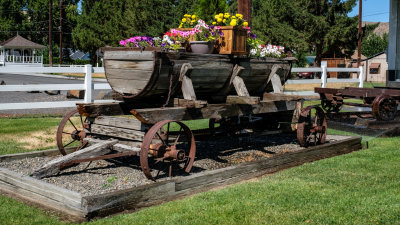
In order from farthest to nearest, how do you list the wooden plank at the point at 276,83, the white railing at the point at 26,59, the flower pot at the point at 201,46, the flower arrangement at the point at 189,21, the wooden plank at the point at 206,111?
the white railing at the point at 26,59, the wooden plank at the point at 276,83, the flower arrangement at the point at 189,21, the flower pot at the point at 201,46, the wooden plank at the point at 206,111

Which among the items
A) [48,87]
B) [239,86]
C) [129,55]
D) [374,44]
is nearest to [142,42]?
[129,55]

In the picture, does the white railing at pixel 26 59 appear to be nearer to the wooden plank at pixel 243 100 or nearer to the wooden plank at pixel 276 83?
the wooden plank at pixel 276 83

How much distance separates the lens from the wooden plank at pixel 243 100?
662cm

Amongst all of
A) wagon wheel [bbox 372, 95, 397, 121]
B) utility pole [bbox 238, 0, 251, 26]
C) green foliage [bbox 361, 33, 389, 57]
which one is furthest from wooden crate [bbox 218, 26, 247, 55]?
green foliage [bbox 361, 33, 389, 57]

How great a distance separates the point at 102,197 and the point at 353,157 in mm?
4615

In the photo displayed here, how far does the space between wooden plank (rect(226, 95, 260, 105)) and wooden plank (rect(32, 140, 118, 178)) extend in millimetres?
1861

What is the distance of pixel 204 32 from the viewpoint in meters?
6.88

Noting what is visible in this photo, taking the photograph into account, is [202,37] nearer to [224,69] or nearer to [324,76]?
[224,69]

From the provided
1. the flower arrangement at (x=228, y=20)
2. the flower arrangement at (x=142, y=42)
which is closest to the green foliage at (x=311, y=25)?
the flower arrangement at (x=228, y=20)

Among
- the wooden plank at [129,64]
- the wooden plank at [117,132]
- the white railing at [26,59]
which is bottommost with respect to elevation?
the wooden plank at [117,132]

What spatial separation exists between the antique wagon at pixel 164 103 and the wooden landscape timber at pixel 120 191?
1.29ft

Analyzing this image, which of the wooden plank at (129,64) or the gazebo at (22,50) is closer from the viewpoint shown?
the wooden plank at (129,64)

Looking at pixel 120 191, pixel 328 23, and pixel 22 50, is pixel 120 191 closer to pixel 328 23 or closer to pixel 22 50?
pixel 328 23

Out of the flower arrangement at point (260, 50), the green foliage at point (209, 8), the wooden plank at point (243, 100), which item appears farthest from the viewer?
the green foliage at point (209, 8)
